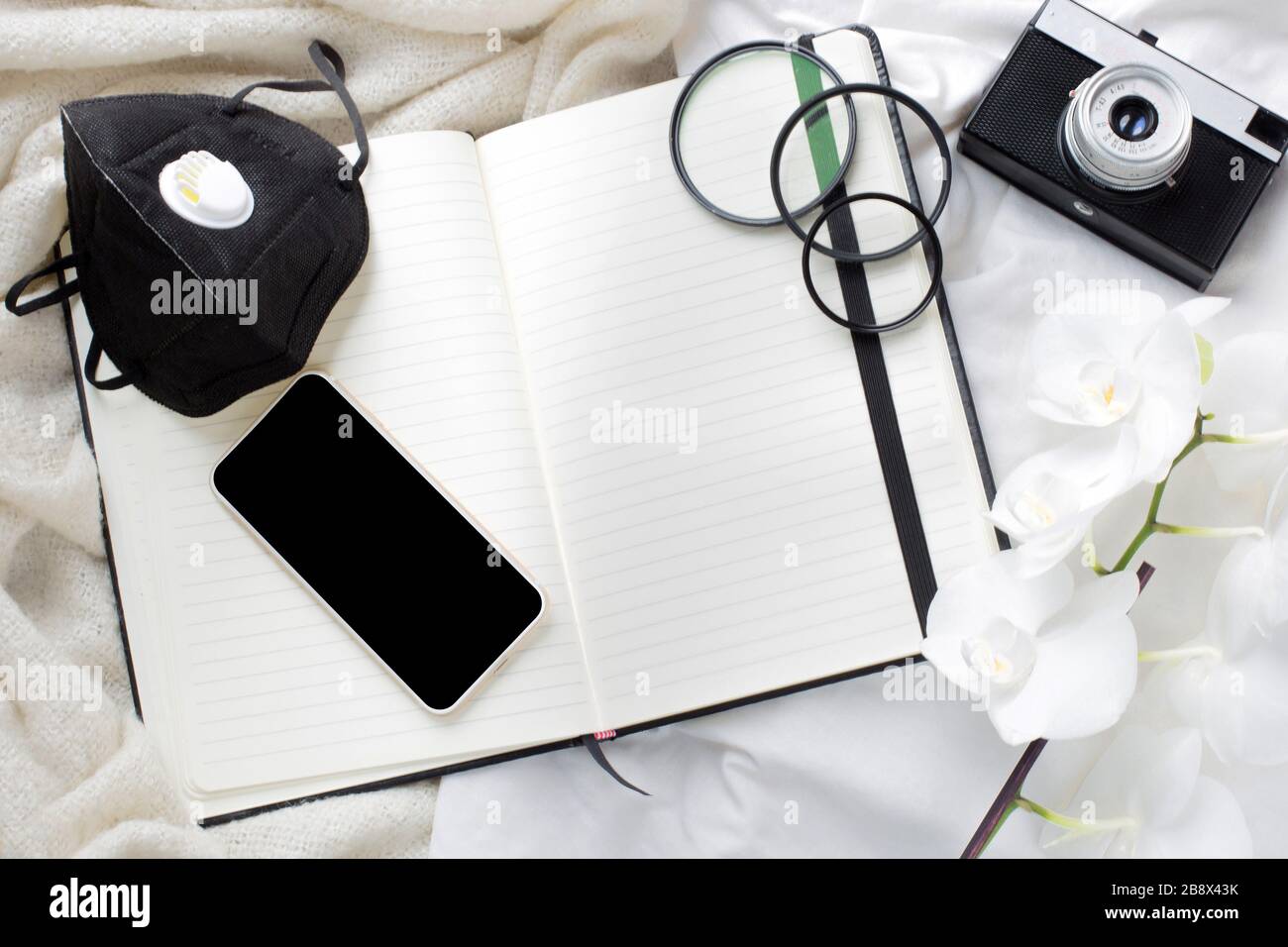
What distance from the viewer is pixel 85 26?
714 millimetres

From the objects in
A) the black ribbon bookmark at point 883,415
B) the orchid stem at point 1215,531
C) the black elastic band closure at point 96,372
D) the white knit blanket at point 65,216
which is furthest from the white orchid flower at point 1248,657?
the black elastic band closure at point 96,372

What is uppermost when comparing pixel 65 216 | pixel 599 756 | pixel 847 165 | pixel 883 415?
pixel 847 165

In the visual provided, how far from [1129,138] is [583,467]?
401 mm

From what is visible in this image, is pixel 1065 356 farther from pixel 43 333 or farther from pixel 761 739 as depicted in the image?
pixel 43 333

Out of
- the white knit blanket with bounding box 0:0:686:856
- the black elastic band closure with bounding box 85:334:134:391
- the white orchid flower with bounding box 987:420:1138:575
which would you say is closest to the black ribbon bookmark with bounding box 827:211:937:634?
the white orchid flower with bounding box 987:420:1138:575

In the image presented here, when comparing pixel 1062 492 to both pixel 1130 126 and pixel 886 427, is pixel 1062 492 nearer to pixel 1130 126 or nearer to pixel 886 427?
pixel 886 427

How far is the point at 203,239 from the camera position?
0.64 metres

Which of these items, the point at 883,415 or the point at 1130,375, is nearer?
the point at 1130,375

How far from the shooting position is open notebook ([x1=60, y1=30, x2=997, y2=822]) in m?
0.69

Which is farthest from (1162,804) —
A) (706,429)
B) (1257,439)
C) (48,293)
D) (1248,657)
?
(48,293)

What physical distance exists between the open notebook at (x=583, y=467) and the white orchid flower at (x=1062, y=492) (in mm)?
110

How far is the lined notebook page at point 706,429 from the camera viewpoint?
2.26ft

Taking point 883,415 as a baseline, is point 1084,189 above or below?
above
